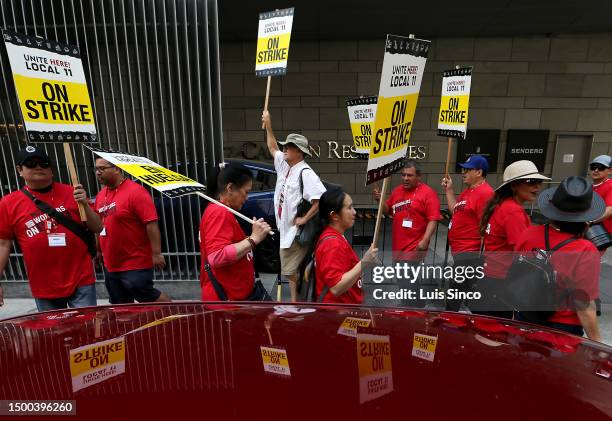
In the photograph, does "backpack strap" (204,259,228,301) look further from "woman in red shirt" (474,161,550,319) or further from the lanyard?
"woman in red shirt" (474,161,550,319)

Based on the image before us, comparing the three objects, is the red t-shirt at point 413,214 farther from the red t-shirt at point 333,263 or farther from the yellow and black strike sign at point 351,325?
the yellow and black strike sign at point 351,325

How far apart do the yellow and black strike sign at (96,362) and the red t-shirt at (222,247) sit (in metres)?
1.02

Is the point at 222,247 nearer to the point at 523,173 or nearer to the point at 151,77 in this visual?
the point at 523,173

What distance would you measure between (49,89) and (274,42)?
252 centimetres

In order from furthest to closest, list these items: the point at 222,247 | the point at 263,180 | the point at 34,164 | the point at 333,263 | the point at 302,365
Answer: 1. the point at 263,180
2. the point at 34,164
3. the point at 222,247
4. the point at 333,263
5. the point at 302,365

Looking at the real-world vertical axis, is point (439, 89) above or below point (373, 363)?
above

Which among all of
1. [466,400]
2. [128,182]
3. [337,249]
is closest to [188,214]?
[128,182]

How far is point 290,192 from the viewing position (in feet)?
12.7

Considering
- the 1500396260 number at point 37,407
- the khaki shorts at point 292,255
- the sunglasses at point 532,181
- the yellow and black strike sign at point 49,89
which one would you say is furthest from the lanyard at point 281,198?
the 1500396260 number at point 37,407

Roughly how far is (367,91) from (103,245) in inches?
281

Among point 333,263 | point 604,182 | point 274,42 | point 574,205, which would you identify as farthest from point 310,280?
point 604,182

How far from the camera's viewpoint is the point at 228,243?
8.18 ft

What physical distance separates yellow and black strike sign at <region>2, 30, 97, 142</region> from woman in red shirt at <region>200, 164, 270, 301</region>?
4.20ft

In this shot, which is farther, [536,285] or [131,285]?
[131,285]
